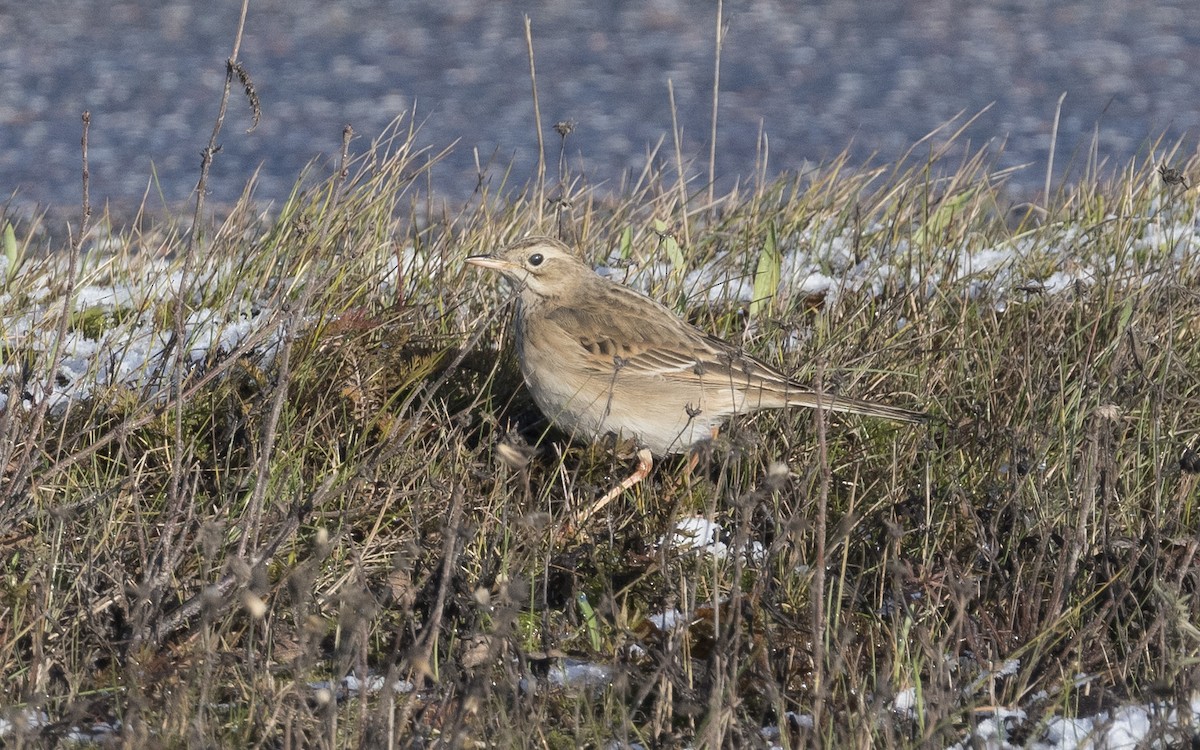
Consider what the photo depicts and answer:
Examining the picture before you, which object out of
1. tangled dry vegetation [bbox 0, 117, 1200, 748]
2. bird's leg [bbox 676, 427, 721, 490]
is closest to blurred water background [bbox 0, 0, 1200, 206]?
tangled dry vegetation [bbox 0, 117, 1200, 748]

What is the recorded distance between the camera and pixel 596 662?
4.01 meters

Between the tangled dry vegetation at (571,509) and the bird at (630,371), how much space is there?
0.46 ft

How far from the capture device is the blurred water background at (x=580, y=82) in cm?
1208

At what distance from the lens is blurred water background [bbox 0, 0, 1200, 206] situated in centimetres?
1208

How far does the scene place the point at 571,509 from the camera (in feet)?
15.5

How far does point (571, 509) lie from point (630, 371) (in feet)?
1.96

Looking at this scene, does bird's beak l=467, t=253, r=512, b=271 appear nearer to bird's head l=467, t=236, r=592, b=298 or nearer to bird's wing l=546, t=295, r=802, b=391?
bird's head l=467, t=236, r=592, b=298

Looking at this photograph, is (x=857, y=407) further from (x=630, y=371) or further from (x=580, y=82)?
(x=580, y=82)

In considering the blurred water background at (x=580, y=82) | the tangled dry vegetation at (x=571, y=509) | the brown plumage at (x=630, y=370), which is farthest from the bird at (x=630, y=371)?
the blurred water background at (x=580, y=82)

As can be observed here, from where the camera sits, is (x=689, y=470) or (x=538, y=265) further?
(x=538, y=265)

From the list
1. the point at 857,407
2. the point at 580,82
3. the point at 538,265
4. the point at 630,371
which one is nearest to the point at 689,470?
the point at 630,371

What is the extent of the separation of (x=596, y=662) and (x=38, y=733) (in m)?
1.40

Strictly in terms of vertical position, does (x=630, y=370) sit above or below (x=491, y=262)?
below

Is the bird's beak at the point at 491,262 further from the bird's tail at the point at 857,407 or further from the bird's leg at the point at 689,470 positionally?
the bird's tail at the point at 857,407
